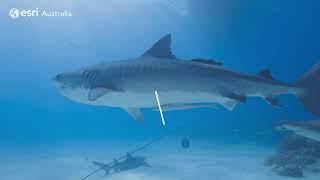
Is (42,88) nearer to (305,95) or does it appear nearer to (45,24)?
(45,24)

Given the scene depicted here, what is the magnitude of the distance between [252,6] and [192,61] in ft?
117

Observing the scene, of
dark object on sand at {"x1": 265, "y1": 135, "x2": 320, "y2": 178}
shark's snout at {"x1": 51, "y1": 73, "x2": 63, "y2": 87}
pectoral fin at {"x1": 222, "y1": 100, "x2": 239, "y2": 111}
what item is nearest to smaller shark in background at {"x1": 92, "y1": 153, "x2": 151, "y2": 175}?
dark object on sand at {"x1": 265, "y1": 135, "x2": 320, "y2": 178}

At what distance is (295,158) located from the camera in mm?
16734

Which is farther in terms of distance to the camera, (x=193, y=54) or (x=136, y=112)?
(x=193, y=54)

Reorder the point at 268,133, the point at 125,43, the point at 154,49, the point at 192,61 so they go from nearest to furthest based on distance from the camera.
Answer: the point at 192,61 < the point at 154,49 < the point at 268,133 < the point at 125,43

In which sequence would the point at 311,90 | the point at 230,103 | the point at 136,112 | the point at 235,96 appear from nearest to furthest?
the point at 235,96 < the point at 230,103 < the point at 311,90 < the point at 136,112

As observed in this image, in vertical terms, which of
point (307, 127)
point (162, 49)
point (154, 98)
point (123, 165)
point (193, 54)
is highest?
point (193, 54)

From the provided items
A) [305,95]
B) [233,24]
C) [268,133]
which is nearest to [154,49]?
[305,95]

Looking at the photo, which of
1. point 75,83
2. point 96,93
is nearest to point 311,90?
point 96,93

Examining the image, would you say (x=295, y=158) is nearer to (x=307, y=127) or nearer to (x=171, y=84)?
(x=307, y=127)

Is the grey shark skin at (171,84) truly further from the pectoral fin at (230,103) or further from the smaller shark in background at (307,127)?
the smaller shark in background at (307,127)

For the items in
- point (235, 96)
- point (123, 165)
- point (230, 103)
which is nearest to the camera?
point (235, 96)

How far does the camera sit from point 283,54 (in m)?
50.8

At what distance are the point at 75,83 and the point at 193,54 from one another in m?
62.9
